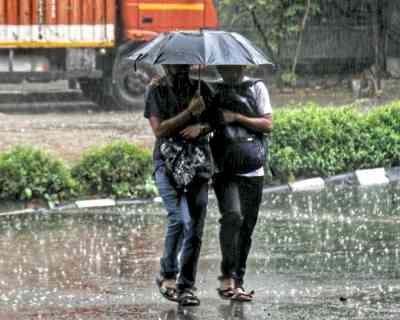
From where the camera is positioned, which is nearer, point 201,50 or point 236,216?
point 201,50

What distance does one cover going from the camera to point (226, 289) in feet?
29.6

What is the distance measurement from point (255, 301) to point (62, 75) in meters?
14.5

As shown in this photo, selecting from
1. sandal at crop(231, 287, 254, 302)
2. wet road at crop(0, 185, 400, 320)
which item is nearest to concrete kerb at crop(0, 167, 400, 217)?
wet road at crop(0, 185, 400, 320)

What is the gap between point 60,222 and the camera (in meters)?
13.1

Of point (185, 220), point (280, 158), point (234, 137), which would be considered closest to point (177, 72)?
point (234, 137)

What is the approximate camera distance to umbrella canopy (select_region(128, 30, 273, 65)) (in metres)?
8.65

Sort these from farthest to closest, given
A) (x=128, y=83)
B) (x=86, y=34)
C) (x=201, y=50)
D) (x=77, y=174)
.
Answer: (x=128, y=83) < (x=86, y=34) < (x=77, y=174) < (x=201, y=50)

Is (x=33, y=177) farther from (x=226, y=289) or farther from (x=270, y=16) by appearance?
(x=270, y=16)

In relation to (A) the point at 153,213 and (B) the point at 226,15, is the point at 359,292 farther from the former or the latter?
(B) the point at 226,15

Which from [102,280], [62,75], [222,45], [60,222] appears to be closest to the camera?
[222,45]

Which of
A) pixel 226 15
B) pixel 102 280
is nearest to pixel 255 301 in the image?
pixel 102 280

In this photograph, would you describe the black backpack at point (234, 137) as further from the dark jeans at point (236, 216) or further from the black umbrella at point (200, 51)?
the black umbrella at point (200, 51)

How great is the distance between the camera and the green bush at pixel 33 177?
1395cm

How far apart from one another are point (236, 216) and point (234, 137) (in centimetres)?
54
